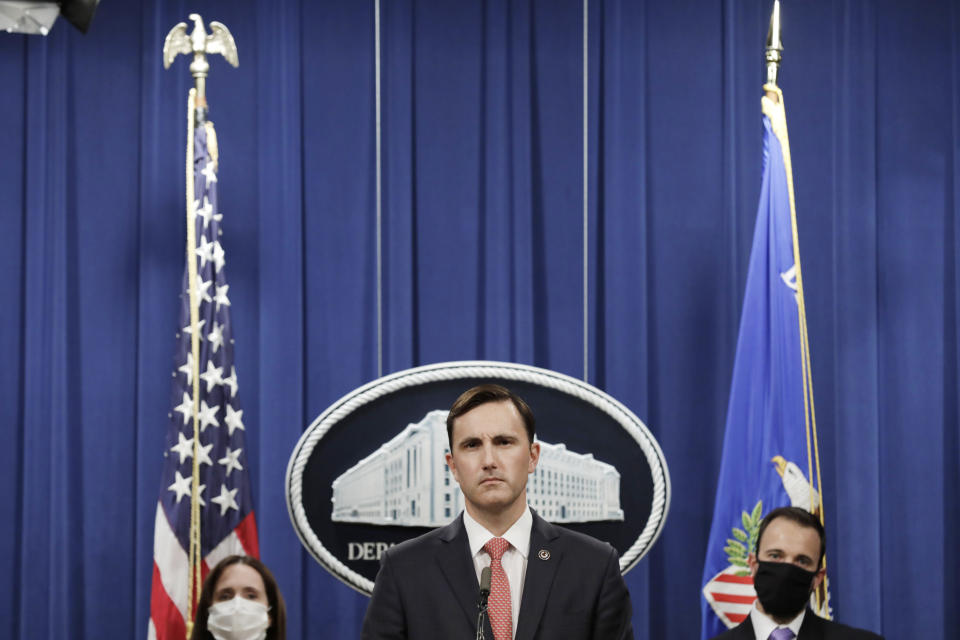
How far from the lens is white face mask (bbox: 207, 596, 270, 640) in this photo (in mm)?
3428

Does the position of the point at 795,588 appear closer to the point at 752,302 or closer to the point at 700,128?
the point at 752,302

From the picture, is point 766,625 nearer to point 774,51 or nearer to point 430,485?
point 430,485

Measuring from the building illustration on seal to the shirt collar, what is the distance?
6.16ft

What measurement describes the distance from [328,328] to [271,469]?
619 mm

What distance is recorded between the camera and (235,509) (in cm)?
424

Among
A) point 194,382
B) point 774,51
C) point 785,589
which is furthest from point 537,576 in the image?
point 774,51

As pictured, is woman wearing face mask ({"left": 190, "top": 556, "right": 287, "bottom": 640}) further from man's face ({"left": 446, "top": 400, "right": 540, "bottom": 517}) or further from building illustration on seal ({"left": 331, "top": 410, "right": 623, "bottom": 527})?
man's face ({"left": 446, "top": 400, "right": 540, "bottom": 517})

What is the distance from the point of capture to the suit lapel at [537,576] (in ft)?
6.97

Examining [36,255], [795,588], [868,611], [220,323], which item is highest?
[36,255]

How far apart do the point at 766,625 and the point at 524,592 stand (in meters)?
1.45

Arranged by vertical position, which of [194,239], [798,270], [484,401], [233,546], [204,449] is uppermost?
[194,239]

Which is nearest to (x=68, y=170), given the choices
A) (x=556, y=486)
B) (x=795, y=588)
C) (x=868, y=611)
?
(x=556, y=486)

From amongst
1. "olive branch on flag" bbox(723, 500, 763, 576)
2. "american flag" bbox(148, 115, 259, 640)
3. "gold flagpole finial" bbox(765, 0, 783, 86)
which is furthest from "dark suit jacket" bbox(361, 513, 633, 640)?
"gold flagpole finial" bbox(765, 0, 783, 86)

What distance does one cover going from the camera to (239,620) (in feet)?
11.3
